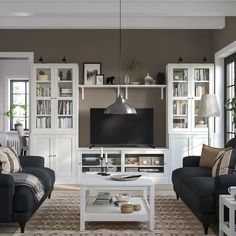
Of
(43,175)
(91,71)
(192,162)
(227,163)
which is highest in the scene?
(91,71)

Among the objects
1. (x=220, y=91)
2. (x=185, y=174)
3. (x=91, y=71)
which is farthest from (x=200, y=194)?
(x=91, y=71)

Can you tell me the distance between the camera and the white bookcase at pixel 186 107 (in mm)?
8188

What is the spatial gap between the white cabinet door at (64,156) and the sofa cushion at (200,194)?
3.17m

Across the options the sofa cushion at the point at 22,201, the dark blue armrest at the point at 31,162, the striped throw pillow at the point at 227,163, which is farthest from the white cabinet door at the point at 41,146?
the striped throw pillow at the point at 227,163

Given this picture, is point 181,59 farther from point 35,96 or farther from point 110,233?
point 110,233

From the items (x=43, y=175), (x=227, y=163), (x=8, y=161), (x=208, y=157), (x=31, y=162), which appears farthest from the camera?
(x=31, y=162)

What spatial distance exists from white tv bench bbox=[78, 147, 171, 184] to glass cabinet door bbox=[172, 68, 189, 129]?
1.80 feet

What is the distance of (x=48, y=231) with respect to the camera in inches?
186

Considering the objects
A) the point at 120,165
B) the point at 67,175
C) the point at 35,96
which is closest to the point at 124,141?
the point at 120,165

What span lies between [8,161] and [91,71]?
3249mm

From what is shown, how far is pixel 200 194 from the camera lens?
4.61 metres

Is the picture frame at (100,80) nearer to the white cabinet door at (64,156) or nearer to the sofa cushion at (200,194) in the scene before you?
the white cabinet door at (64,156)

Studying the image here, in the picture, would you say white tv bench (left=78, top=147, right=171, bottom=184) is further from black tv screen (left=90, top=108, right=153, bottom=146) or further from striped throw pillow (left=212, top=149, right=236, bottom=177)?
striped throw pillow (left=212, top=149, right=236, bottom=177)

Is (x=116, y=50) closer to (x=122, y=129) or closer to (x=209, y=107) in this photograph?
(x=122, y=129)
